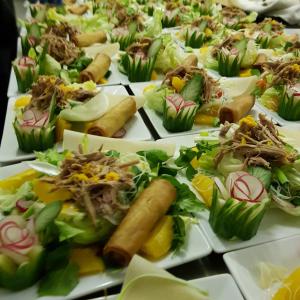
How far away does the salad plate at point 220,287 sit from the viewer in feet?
3.61

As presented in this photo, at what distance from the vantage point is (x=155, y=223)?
4.21 feet

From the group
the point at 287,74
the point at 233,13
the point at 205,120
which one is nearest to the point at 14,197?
the point at 205,120

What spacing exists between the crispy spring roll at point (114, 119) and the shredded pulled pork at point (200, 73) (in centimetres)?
35

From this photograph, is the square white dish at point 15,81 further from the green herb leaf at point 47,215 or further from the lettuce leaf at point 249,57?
the green herb leaf at point 47,215

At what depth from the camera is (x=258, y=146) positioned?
60.9 inches

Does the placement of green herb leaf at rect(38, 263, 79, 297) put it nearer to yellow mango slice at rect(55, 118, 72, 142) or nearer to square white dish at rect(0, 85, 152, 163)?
square white dish at rect(0, 85, 152, 163)

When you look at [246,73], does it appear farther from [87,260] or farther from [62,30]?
[87,260]

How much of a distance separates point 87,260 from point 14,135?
2.98 ft

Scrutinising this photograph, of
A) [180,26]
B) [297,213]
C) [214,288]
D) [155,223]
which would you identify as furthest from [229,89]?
[180,26]

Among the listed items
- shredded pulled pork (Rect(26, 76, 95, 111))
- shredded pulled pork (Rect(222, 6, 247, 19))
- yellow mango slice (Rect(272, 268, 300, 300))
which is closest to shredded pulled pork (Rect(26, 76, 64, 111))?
shredded pulled pork (Rect(26, 76, 95, 111))

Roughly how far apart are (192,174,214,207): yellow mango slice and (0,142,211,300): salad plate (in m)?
0.17

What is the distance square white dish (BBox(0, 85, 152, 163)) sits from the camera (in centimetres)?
170

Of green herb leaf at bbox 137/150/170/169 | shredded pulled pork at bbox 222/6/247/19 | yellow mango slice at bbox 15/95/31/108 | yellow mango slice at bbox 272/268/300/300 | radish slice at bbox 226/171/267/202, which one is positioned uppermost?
radish slice at bbox 226/171/267/202

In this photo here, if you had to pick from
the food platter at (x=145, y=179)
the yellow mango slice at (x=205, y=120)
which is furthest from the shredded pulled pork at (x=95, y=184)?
the yellow mango slice at (x=205, y=120)
